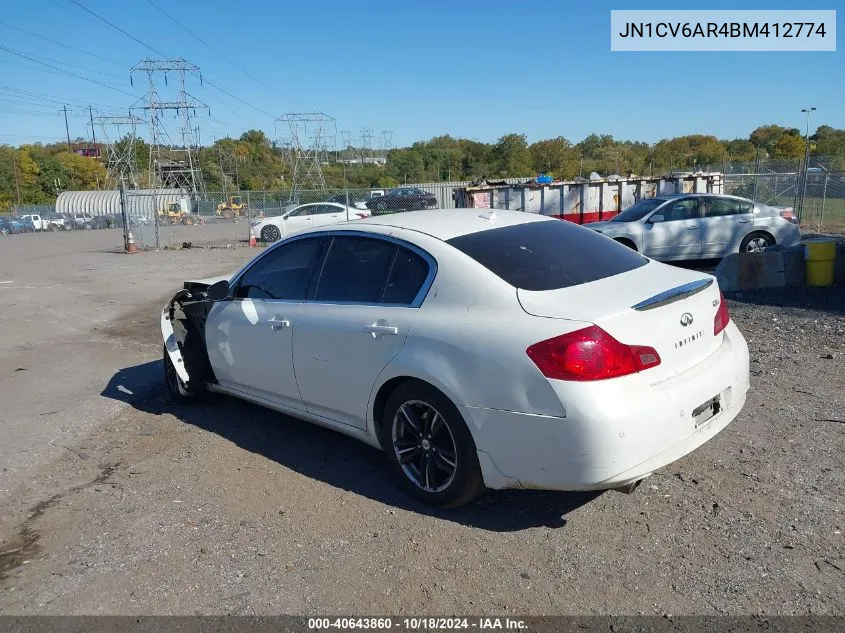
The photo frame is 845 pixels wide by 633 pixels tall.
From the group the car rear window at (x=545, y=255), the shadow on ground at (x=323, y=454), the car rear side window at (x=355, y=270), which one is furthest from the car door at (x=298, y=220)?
the car rear window at (x=545, y=255)

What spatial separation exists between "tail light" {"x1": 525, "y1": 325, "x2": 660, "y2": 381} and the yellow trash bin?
797 centimetres

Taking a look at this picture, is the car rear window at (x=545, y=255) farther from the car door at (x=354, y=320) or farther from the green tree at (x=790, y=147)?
the green tree at (x=790, y=147)

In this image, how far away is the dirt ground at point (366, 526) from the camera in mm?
3182

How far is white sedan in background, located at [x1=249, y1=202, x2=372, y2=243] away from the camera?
2731cm

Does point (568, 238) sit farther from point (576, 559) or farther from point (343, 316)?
point (576, 559)

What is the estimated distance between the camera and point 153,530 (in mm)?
3955

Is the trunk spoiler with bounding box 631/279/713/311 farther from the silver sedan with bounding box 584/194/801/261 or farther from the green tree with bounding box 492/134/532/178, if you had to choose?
the green tree with bounding box 492/134/532/178

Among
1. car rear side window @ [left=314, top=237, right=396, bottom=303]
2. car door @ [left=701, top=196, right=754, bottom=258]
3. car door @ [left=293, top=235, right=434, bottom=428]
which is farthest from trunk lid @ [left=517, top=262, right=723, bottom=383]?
car door @ [left=701, top=196, right=754, bottom=258]

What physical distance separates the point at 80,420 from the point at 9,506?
5.60 ft

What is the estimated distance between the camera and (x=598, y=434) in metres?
3.21

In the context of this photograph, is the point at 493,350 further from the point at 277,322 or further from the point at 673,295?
the point at 277,322

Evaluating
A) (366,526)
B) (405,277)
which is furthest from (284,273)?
(366,526)

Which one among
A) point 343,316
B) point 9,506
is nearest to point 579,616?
point 343,316

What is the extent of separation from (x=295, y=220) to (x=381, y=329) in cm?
2455
